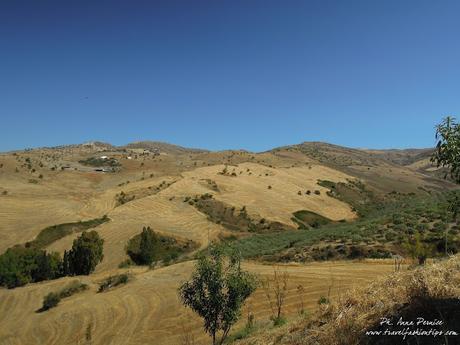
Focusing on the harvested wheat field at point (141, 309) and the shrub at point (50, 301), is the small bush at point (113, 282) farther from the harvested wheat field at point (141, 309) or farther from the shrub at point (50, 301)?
the shrub at point (50, 301)

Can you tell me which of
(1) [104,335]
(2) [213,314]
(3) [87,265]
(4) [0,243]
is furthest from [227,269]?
(4) [0,243]

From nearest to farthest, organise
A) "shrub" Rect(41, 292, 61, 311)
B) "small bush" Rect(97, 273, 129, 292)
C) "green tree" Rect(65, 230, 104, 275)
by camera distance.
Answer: "shrub" Rect(41, 292, 61, 311), "small bush" Rect(97, 273, 129, 292), "green tree" Rect(65, 230, 104, 275)

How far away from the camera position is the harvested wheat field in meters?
25.1

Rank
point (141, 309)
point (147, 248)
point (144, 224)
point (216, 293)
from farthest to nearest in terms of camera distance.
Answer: point (144, 224)
point (147, 248)
point (141, 309)
point (216, 293)

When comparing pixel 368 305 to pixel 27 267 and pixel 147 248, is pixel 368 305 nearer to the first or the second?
pixel 27 267

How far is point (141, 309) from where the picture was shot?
29.2 m

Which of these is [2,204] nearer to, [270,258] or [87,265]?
[87,265]

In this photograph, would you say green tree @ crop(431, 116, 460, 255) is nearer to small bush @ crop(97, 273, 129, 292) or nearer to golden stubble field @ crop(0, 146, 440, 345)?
golden stubble field @ crop(0, 146, 440, 345)

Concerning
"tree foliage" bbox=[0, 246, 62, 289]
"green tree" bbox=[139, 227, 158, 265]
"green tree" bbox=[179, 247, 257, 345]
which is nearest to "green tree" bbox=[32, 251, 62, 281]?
"tree foliage" bbox=[0, 246, 62, 289]

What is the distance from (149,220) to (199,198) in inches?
667

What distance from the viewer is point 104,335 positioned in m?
25.9

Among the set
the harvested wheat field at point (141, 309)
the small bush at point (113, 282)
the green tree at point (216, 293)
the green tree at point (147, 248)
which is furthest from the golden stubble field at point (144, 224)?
the green tree at point (216, 293)

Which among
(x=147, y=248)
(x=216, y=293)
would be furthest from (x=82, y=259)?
(x=216, y=293)

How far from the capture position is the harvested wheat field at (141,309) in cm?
2514
